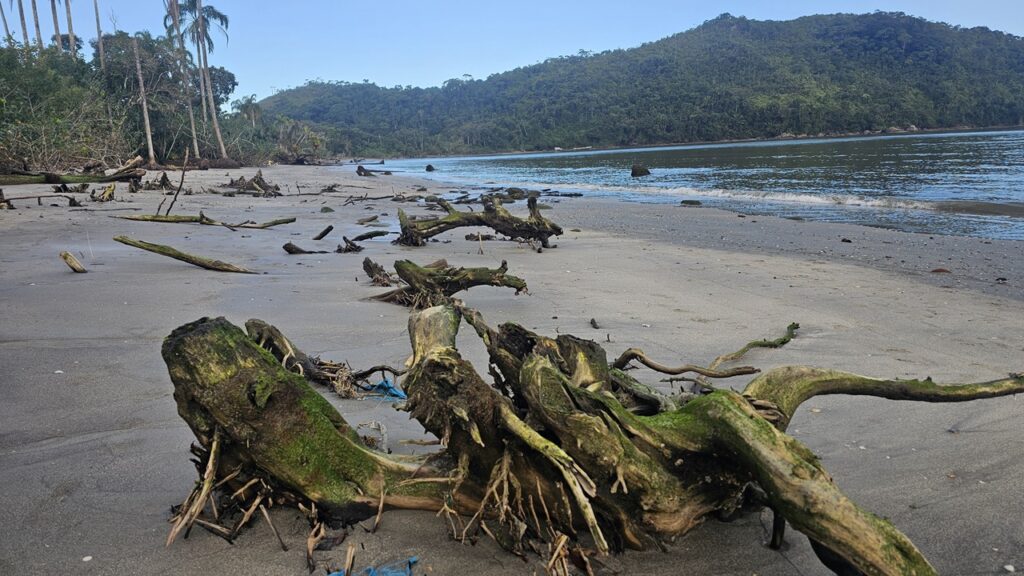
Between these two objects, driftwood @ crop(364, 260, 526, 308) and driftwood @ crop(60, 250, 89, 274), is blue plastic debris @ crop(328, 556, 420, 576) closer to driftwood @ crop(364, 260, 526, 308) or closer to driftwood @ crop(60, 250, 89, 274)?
driftwood @ crop(364, 260, 526, 308)

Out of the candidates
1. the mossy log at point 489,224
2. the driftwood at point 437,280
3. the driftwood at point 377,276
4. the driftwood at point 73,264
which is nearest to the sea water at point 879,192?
the mossy log at point 489,224

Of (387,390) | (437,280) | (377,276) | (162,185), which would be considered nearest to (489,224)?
(377,276)

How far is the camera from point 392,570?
6.06 feet

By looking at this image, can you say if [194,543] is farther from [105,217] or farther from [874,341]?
[105,217]

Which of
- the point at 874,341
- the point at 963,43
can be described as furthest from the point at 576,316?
the point at 963,43

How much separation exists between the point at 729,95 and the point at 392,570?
125 metres

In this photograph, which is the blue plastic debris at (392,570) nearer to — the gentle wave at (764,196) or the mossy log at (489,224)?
the mossy log at (489,224)

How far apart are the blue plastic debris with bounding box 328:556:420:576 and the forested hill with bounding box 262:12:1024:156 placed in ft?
355

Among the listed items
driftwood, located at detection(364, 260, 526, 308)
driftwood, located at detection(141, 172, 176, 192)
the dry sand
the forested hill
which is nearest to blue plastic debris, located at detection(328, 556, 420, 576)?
the dry sand

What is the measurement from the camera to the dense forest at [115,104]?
20562mm

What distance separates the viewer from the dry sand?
1.98m

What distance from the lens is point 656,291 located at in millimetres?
6539

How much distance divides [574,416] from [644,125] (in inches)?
4702

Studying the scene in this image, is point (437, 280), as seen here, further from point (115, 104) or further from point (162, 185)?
point (115, 104)
